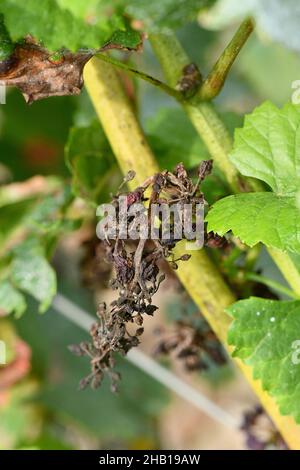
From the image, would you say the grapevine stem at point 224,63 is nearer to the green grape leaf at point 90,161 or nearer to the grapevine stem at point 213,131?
the grapevine stem at point 213,131

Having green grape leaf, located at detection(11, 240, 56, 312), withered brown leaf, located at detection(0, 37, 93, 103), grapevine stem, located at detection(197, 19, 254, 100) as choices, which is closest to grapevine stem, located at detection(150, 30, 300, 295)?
grapevine stem, located at detection(197, 19, 254, 100)

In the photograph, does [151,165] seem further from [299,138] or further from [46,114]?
[46,114]


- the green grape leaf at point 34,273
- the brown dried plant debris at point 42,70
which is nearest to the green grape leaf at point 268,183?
the brown dried plant debris at point 42,70

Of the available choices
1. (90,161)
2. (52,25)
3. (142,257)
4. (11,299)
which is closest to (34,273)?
(11,299)

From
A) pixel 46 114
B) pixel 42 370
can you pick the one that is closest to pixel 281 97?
pixel 46 114

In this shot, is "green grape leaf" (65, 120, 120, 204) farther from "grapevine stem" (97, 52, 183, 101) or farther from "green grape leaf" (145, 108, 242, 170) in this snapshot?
"grapevine stem" (97, 52, 183, 101)
